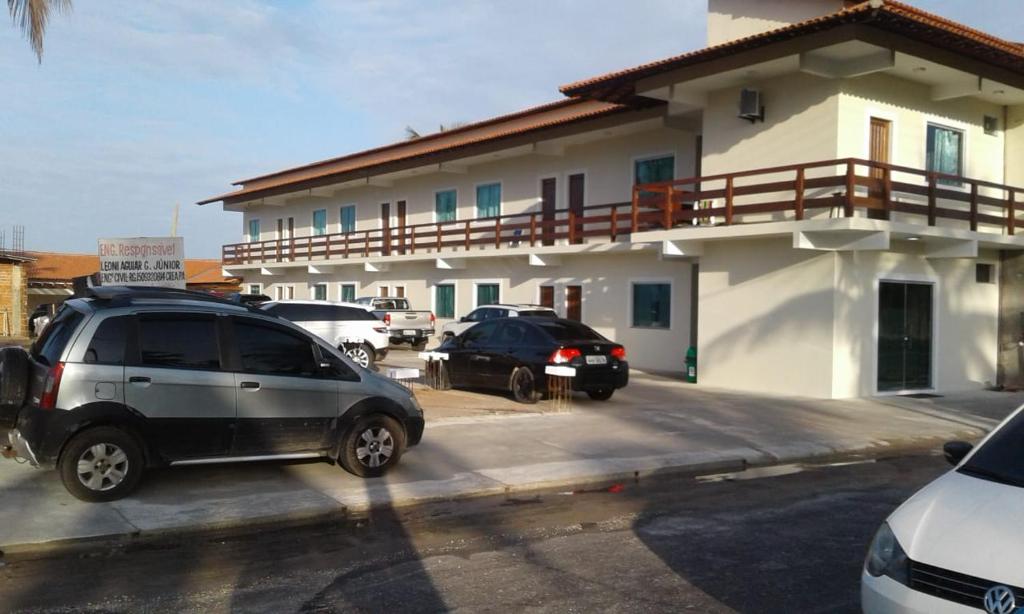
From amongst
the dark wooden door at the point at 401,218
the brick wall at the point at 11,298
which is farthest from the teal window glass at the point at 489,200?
the brick wall at the point at 11,298

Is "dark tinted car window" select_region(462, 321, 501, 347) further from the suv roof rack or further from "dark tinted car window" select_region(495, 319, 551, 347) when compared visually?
the suv roof rack

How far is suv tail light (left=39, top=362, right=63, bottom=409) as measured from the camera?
7578 mm

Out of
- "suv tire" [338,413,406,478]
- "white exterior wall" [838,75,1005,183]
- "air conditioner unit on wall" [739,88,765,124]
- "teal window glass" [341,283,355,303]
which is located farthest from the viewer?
"teal window glass" [341,283,355,303]

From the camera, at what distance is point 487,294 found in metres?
31.2

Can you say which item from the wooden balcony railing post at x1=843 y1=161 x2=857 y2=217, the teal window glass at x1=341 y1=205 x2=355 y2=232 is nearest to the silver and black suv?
the wooden balcony railing post at x1=843 y1=161 x2=857 y2=217

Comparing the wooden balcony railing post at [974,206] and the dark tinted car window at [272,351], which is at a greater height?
the wooden balcony railing post at [974,206]

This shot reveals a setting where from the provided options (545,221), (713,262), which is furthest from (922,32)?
(545,221)

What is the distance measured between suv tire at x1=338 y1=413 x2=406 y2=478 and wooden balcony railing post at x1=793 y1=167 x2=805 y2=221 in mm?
11428

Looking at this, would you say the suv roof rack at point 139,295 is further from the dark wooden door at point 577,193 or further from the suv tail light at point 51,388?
the dark wooden door at point 577,193

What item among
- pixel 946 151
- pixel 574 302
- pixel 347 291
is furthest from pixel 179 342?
pixel 347 291

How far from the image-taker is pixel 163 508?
25.4ft

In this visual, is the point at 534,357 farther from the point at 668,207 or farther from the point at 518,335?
the point at 668,207

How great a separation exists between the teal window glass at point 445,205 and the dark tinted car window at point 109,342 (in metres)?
25.9

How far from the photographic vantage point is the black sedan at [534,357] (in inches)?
608
